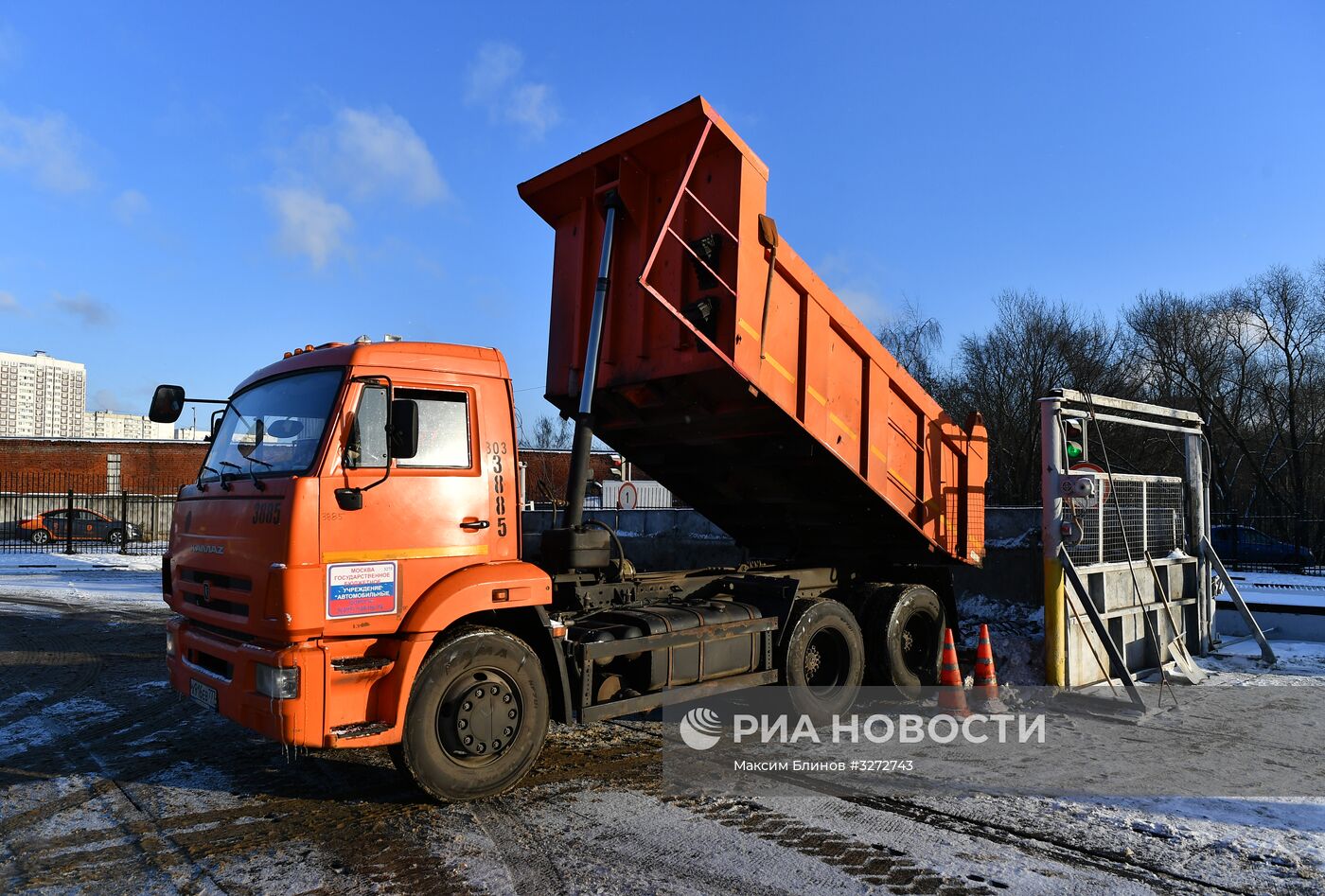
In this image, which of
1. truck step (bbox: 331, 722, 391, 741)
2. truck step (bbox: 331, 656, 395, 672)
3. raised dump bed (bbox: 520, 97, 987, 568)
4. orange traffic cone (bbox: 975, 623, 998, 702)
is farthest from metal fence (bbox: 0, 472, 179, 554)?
orange traffic cone (bbox: 975, 623, 998, 702)

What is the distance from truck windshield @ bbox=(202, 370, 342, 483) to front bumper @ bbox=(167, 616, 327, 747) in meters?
0.97

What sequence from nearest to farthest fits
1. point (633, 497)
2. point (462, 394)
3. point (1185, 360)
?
point (462, 394)
point (633, 497)
point (1185, 360)

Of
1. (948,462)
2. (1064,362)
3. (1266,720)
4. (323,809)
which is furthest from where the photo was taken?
(1064,362)

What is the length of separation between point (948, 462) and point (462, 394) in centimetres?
503

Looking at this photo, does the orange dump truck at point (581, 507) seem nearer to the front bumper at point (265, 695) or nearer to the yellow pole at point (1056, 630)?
the front bumper at point (265, 695)

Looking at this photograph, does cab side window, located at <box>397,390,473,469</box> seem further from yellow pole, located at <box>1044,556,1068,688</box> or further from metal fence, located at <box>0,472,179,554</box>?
metal fence, located at <box>0,472,179,554</box>

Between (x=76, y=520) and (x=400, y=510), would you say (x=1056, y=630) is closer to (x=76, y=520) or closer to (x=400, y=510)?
(x=400, y=510)

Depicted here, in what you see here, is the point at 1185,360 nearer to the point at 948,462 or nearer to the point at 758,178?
the point at 948,462

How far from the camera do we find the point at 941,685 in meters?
7.51

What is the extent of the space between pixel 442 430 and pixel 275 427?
3.24 ft

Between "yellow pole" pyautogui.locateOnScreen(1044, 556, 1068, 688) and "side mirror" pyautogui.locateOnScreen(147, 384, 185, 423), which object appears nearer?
"side mirror" pyautogui.locateOnScreen(147, 384, 185, 423)

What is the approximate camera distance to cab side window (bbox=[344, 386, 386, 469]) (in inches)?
185

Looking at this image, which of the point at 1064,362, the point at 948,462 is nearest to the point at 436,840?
the point at 948,462

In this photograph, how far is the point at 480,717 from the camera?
4855 millimetres
